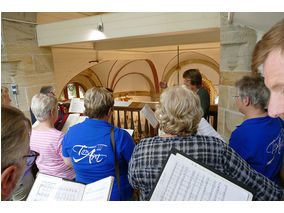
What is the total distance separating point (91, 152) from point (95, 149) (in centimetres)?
4

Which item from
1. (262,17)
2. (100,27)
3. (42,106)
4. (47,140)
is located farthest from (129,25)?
(47,140)

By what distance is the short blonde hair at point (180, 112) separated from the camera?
1.06 m

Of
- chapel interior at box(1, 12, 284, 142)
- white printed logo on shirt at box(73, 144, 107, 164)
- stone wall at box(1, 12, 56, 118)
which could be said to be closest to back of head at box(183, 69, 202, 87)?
chapel interior at box(1, 12, 284, 142)

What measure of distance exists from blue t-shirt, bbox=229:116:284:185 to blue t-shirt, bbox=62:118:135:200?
2.84 ft

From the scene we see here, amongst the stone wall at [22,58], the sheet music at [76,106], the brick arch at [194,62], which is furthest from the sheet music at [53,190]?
the brick arch at [194,62]

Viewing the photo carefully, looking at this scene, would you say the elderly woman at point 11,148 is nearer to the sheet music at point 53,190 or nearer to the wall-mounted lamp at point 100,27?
the sheet music at point 53,190

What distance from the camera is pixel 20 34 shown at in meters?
3.29

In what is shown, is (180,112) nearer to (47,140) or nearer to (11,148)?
(11,148)

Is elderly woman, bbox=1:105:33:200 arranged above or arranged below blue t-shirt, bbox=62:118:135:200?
above

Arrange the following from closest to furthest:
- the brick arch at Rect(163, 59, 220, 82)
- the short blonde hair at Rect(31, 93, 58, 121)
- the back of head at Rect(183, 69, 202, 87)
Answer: the short blonde hair at Rect(31, 93, 58, 121) → the back of head at Rect(183, 69, 202, 87) → the brick arch at Rect(163, 59, 220, 82)

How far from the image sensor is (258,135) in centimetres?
127

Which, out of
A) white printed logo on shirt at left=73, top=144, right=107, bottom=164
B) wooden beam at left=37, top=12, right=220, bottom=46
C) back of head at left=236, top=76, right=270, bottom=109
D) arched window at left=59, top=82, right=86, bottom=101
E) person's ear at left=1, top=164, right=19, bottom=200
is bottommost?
arched window at left=59, top=82, right=86, bottom=101

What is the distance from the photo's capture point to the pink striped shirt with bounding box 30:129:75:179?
1.66 m

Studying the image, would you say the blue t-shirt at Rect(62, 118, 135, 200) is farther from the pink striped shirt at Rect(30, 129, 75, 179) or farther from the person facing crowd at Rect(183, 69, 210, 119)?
the person facing crowd at Rect(183, 69, 210, 119)
